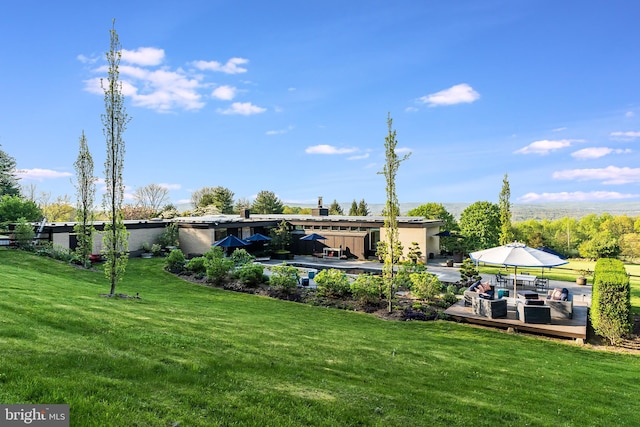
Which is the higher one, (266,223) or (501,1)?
(501,1)

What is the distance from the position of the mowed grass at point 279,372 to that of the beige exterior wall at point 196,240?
16.7 meters

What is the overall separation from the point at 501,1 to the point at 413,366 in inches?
667

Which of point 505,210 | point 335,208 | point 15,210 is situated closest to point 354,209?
point 335,208

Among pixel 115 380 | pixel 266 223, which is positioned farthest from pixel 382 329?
pixel 266 223

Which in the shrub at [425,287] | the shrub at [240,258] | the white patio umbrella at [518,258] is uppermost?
the white patio umbrella at [518,258]

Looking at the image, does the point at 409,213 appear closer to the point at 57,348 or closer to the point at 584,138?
the point at 584,138

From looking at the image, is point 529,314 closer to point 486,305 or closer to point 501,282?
point 486,305

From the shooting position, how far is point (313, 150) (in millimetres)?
40812

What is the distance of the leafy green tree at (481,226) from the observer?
2691cm

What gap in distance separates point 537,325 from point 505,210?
51.4 feet

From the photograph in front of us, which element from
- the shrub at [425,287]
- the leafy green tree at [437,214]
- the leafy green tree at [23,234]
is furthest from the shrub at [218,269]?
the leafy green tree at [437,214]

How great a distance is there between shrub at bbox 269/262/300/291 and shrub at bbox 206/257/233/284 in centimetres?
260

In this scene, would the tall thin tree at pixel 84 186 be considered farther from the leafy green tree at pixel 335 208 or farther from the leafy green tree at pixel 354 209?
the leafy green tree at pixel 335 208

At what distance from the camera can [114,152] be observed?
12.1m
